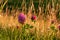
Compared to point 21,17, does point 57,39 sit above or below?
below

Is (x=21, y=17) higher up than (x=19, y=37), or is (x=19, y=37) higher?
(x=21, y=17)

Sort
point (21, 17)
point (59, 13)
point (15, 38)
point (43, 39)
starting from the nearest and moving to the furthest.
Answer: point (21, 17) < point (15, 38) < point (43, 39) < point (59, 13)

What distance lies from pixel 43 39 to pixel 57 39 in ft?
0.53

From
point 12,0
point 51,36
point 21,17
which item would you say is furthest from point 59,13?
point 21,17

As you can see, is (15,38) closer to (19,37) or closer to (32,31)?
(19,37)

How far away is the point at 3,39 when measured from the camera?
164cm

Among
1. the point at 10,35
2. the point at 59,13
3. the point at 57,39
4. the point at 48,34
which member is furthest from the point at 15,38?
the point at 59,13

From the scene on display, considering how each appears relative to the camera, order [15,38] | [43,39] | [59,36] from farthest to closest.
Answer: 1. [59,36]
2. [43,39]
3. [15,38]

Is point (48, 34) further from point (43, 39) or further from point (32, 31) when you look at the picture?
point (32, 31)

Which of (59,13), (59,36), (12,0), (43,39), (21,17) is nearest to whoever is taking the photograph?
(21,17)

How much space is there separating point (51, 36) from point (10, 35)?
352mm

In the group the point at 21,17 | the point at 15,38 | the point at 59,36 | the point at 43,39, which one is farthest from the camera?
the point at 59,36

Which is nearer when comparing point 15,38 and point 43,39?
point 15,38

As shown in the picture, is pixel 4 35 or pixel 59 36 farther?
pixel 59 36
